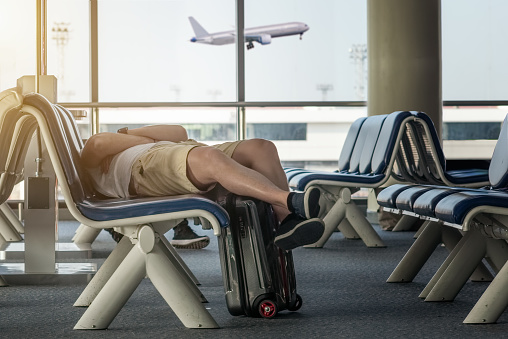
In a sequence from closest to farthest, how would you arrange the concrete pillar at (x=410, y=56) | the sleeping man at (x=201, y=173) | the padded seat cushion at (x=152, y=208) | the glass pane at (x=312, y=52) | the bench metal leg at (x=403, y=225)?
the padded seat cushion at (x=152, y=208)
the sleeping man at (x=201, y=173)
the bench metal leg at (x=403, y=225)
the concrete pillar at (x=410, y=56)
the glass pane at (x=312, y=52)

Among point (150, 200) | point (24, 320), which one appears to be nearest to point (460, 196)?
point (150, 200)

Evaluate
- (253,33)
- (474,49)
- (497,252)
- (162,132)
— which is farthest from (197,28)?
(497,252)

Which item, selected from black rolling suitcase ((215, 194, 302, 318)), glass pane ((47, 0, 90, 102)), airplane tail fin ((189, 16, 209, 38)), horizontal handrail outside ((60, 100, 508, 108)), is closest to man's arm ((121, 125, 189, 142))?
black rolling suitcase ((215, 194, 302, 318))

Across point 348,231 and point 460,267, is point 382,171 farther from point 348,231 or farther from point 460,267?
point 460,267

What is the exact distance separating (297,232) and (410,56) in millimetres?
4299

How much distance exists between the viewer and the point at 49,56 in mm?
7957

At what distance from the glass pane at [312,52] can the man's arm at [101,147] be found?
4.71 m

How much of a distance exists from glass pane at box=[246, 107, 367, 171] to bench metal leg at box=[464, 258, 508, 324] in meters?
5.20

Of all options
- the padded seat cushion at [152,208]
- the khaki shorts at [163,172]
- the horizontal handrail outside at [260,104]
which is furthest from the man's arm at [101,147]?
the horizontal handrail outside at [260,104]

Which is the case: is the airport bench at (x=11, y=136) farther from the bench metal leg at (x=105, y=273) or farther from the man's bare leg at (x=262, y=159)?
the man's bare leg at (x=262, y=159)

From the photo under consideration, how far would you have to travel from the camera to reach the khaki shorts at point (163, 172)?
2.81 metres

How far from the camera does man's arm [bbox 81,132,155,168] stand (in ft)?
9.73

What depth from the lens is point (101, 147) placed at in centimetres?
299

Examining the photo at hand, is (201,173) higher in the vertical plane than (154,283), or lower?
higher
